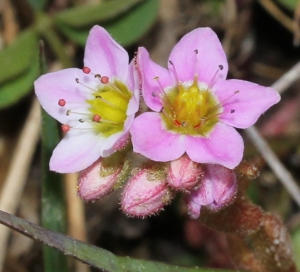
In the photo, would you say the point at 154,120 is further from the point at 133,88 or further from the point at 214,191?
the point at 214,191

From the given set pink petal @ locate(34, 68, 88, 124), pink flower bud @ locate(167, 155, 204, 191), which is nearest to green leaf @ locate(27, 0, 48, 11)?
pink petal @ locate(34, 68, 88, 124)

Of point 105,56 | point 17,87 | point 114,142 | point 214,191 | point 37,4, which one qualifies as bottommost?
point 17,87

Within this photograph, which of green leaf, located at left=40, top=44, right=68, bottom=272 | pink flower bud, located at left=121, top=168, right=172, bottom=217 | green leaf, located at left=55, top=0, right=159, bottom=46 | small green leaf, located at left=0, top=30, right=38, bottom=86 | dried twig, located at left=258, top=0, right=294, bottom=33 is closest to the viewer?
pink flower bud, located at left=121, top=168, right=172, bottom=217

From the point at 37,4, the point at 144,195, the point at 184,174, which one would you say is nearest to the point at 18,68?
the point at 37,4

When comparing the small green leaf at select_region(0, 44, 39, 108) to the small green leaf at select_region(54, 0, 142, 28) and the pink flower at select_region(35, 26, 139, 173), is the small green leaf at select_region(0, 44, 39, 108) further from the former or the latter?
the pink flower at select_region(35, 26, 139, 173)

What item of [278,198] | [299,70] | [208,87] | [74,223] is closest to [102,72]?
[208,87]
